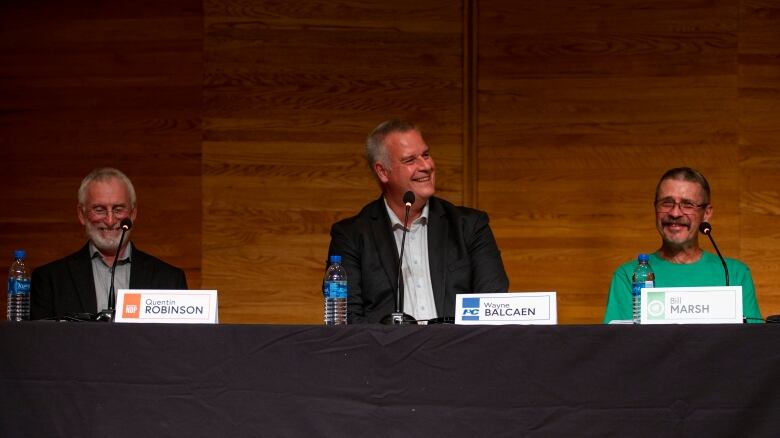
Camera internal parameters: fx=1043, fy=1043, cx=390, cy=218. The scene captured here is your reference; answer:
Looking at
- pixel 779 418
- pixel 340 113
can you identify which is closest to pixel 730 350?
pixel 779 418

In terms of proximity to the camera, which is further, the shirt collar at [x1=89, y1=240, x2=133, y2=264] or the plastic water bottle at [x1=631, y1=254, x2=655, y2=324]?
the shirt collar at [x1=89, y1=240, x2=133, y2=264]

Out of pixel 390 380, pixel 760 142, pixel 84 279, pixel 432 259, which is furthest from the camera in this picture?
pixel 760 142

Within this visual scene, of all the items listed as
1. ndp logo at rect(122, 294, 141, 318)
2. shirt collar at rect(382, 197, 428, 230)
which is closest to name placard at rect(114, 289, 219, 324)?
ndp logo at rect(122, 294, 141, 318)

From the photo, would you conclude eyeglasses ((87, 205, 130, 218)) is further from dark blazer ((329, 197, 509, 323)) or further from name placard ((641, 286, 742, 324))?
name placard ((641, 286, 742, 324))

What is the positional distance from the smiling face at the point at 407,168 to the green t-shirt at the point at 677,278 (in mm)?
751

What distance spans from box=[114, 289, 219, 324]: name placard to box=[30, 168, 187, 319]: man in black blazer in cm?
102

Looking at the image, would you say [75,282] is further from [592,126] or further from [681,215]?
[592,126]

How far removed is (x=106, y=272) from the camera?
384 centimetres

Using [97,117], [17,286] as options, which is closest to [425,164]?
[17,286]

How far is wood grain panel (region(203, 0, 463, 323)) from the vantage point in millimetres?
5023

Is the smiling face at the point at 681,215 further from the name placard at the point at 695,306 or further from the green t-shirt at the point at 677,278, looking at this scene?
the name placard at the point at 695,306

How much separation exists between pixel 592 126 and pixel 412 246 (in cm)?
162

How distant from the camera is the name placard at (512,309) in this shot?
2645mm

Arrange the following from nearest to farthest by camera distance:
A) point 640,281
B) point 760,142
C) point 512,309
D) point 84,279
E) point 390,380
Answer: point 390,380, point 512,309, point 640,281, point 84,279, point 760,142
